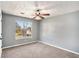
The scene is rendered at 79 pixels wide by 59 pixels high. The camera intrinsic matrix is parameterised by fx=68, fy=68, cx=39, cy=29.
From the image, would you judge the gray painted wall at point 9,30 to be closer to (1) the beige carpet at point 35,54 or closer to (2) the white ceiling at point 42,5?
(1) the beige carpet at point 35,54

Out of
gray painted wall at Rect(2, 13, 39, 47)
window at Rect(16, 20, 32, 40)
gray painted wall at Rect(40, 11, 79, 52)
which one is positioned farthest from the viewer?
window at Rect(16, 20, 32, 40)

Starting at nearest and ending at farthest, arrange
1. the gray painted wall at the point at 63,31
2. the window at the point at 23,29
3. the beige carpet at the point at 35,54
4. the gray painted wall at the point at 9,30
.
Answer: the beige carpet at the point at 35,54, the gray painted wall at the point at 63,31, the gray painted wall at the point at 9,30, the window at the point at 23,29

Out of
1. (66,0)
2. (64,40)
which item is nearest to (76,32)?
(64,40)

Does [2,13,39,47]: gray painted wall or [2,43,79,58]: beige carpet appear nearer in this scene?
[2,43,79,58]: beige carpet

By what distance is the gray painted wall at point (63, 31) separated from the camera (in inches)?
142

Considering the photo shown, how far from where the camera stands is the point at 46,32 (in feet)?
18.7

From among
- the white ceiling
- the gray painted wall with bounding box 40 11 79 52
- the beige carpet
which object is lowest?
the beige carpet

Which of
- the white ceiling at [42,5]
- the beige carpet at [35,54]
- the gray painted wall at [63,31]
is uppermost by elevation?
the white ceiling at [42,5]

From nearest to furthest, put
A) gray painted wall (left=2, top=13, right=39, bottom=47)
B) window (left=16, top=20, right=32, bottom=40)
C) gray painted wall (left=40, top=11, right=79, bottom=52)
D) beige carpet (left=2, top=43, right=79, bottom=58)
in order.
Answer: beige carpet (left=2, top=43, right=79, bottom=58), gray painted wall (left=40, top=11, right=79, bottom=52), gray painted wall (left=2, top=13, right=39, bottom=47), window (left=16, top=20, right=32, bottom=40)

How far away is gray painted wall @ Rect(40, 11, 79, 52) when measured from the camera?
3.60 meters

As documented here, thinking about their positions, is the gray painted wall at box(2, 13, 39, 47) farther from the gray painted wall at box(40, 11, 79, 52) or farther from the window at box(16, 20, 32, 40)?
the gray painted wall at box(40, 11, 79, 52)

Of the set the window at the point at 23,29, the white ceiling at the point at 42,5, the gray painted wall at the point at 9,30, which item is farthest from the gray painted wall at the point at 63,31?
the gray painted wall at the point at 9,30

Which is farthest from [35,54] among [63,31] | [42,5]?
[42,5]

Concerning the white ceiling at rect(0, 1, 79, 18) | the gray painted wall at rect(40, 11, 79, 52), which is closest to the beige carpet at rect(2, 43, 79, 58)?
the gray painted wall at rect(40, 11, 79, 52)
